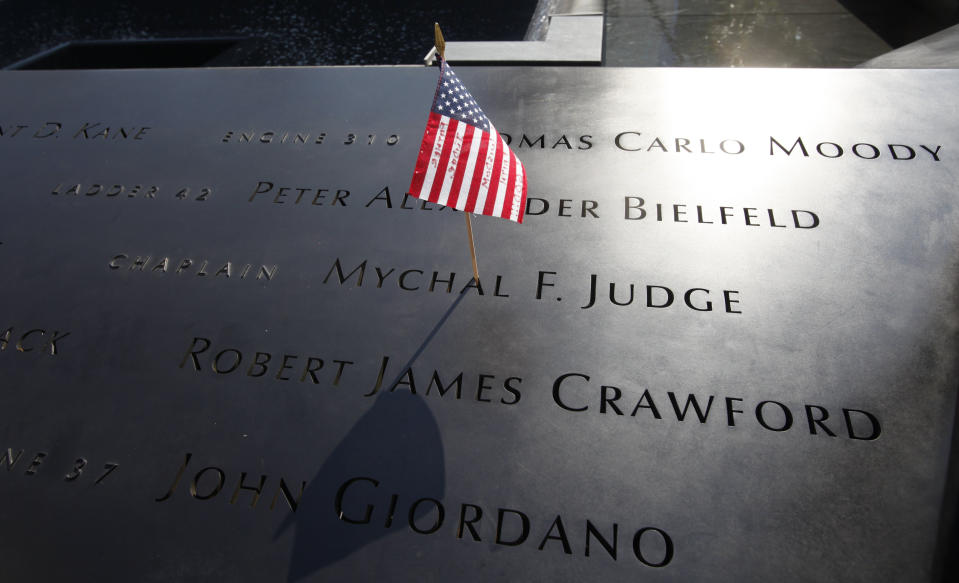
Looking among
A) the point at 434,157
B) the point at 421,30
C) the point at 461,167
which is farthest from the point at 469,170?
the point at 421,30

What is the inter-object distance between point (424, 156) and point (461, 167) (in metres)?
0.17

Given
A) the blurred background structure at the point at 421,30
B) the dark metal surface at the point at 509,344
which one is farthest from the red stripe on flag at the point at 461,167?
the blurred background structure at the point at 421,30

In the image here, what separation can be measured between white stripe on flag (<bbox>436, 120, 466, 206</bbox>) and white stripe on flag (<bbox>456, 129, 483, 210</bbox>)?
49 mm

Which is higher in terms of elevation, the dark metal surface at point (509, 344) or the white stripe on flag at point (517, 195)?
the white stripe on flag at point (517, 195)

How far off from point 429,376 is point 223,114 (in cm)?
284

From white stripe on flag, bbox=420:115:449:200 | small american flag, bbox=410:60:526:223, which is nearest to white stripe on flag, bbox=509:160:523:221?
small american flag, bbox=410:60:526:223

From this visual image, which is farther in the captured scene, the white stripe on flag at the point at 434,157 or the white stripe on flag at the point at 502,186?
the white stripe on flag at the point at 502,186

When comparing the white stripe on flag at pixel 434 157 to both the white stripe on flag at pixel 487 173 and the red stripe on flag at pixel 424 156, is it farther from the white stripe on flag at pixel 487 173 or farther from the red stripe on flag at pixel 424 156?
the white stripe on flag at pixel 487 173

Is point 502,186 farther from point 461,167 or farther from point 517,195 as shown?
point 461,167

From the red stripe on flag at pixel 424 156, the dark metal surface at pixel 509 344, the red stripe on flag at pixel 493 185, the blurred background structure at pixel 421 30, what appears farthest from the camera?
the blurred background structure at pixel 421 30

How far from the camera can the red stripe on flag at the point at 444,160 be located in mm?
2895

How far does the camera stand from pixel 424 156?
2904mm

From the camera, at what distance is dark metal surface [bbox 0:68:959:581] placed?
256 centimetres

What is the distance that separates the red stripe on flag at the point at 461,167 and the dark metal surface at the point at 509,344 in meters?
0.65
